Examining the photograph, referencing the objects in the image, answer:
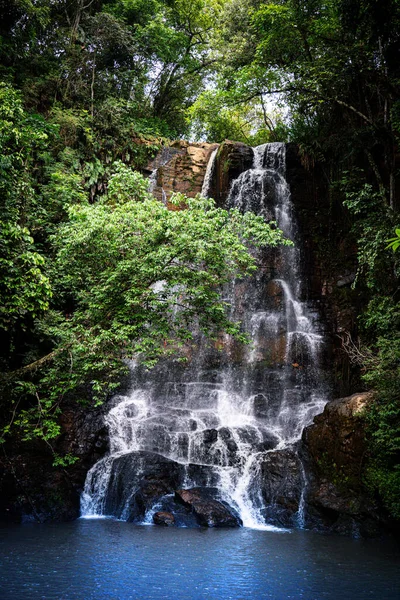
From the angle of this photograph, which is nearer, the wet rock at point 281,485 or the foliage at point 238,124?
the wet rock at point 281,485

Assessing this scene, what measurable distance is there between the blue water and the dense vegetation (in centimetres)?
192

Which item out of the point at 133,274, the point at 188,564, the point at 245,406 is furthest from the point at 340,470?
the point at 133,274

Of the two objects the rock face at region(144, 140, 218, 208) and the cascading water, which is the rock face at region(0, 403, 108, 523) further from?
the rock face at region(144, 140, 218, 208)

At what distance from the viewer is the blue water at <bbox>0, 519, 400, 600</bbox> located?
6.18m

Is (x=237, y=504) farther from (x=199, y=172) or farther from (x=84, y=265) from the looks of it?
(x=199, y=172)

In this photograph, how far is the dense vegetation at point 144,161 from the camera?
31.6 feet

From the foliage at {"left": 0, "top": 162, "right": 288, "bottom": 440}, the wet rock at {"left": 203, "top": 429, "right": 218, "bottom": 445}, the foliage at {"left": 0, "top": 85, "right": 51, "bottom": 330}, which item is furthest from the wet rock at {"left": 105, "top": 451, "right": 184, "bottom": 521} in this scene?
the foliage at {"left": 0, "top": 85, "right": 51, "bottom": 330}

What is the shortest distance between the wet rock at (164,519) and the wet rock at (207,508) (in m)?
0.43

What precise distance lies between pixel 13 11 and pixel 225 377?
13113 millimetres

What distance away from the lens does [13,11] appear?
622 inches

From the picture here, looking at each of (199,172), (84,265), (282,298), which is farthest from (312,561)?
(199,172)

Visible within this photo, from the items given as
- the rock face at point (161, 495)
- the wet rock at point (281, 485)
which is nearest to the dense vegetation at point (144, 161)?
the wet rock at point (281, 485)

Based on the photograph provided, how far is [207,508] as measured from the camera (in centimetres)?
1011

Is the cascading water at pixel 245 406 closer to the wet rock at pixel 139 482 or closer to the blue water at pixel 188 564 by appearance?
the wet rock at pixel 139 482
